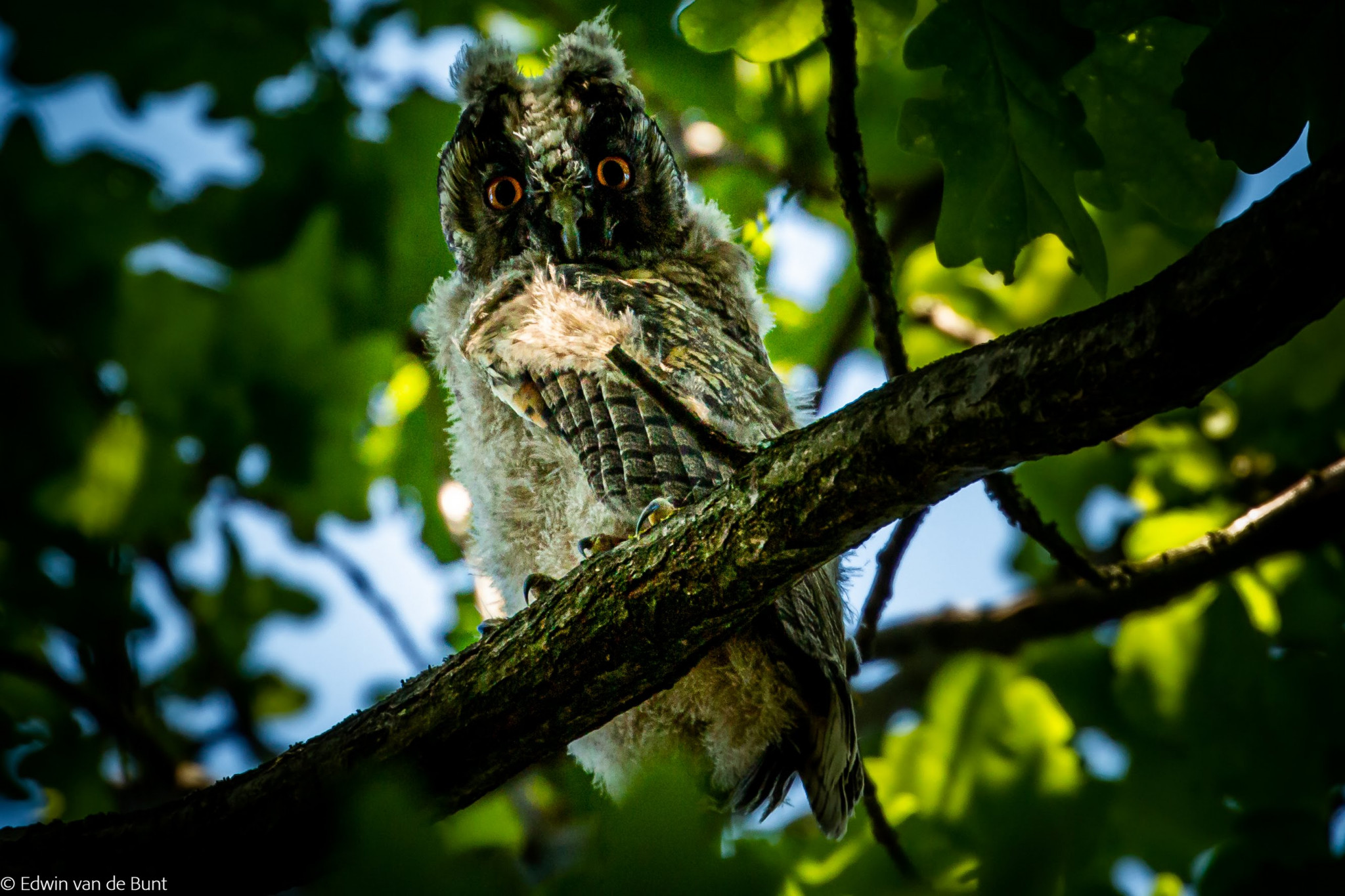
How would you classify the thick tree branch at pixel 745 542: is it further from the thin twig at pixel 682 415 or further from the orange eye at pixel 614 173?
the orange eye at pixel 614 173

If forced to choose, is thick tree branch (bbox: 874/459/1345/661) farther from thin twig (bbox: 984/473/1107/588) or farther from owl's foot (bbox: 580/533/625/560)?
owl's foot (bbox: 580/533/625/560)

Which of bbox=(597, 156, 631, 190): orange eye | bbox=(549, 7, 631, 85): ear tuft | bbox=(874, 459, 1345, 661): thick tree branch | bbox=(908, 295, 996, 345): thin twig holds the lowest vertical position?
bbox=(874, 459, 1345, 661): thick tree branch

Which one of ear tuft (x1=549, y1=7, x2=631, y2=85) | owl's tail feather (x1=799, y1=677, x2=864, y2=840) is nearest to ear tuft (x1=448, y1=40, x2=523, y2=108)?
ear tuft (x1=549, y1=7, x2=631, y2=85)

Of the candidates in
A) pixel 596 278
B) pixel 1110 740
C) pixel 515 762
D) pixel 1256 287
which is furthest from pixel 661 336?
pixel 1110 740

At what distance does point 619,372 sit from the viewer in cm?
231

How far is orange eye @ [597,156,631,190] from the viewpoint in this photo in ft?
10.3

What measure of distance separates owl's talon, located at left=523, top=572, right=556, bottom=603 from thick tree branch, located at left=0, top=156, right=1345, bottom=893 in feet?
1.46

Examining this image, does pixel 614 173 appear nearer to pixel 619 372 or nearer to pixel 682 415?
pixel 619 372

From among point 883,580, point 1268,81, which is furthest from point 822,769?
point 1268,81

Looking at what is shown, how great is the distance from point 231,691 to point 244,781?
5.79 feet

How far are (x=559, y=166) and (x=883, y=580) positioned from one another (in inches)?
56.7

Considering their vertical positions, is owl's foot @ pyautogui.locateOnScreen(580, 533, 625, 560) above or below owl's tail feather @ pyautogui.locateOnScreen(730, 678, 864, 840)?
above

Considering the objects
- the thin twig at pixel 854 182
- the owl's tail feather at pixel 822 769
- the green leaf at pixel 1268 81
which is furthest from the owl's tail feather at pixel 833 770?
the green leaf at pixel 1268 81

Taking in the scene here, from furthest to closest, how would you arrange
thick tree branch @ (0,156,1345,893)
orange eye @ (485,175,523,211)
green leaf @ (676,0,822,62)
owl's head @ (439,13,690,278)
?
orange eye @ (485,175,523,211) → owl's head @ (439,13,690,278) → green leaf @ (676,0,822,62) → thick tree branch @ (0,156,1345,893)
